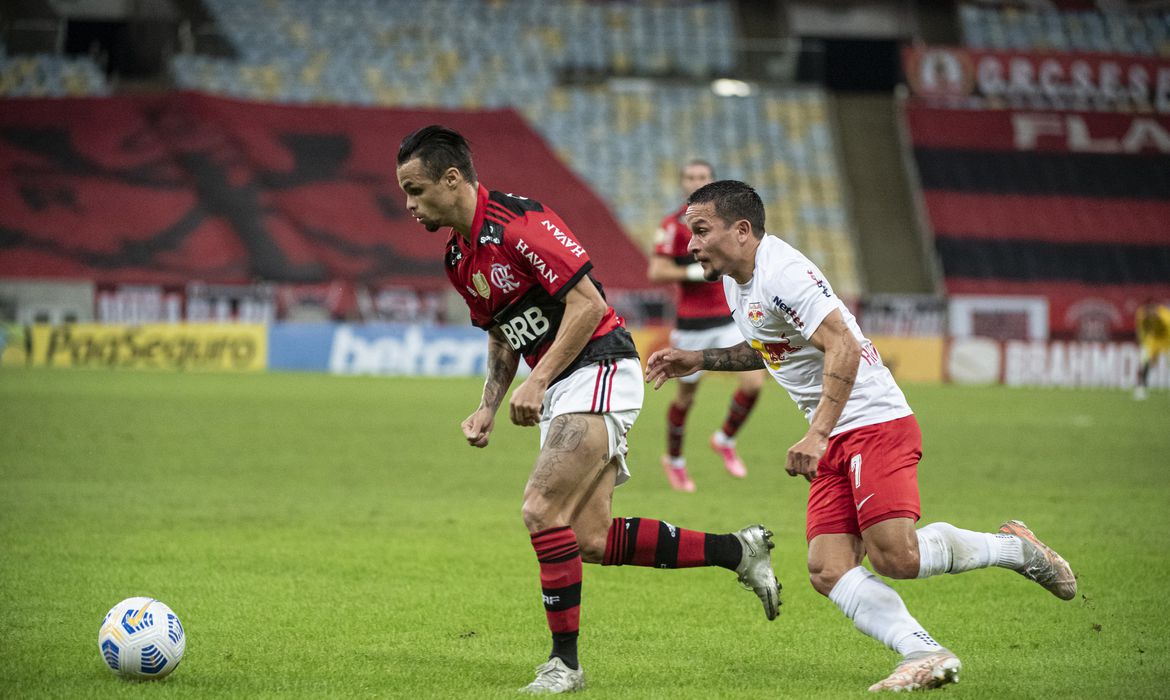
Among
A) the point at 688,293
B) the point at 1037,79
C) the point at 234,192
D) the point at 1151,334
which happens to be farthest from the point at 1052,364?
the point at 234,192

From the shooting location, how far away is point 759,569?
607 centimetres

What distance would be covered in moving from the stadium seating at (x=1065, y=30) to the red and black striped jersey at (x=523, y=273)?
4410 centimetres

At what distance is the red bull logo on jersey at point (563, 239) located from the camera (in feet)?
18.1

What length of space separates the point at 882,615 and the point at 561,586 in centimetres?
129

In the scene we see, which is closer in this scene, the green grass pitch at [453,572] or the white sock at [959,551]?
the white sock at [959,551]

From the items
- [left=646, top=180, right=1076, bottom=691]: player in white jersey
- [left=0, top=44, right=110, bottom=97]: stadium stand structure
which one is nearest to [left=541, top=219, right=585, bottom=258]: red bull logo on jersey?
[left=646, top=180, right=1076, bottom=691]: player in white jersey

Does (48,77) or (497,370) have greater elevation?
(48,77)

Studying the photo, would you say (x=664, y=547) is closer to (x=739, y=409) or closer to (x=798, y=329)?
(x=798, y=329)

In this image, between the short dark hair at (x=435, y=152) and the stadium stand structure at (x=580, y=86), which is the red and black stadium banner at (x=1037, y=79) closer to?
the stadium stand structure at (x=580, y=86)

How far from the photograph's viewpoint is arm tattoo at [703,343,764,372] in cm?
610

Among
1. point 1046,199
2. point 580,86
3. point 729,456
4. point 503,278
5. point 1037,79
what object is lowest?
point 729,456

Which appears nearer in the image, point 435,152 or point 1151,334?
point 435,152

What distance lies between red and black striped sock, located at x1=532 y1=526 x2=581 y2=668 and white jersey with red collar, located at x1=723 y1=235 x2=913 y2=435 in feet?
4.03

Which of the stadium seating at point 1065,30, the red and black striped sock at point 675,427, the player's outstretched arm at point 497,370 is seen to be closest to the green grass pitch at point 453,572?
the red and black striped sock at point 675,427
